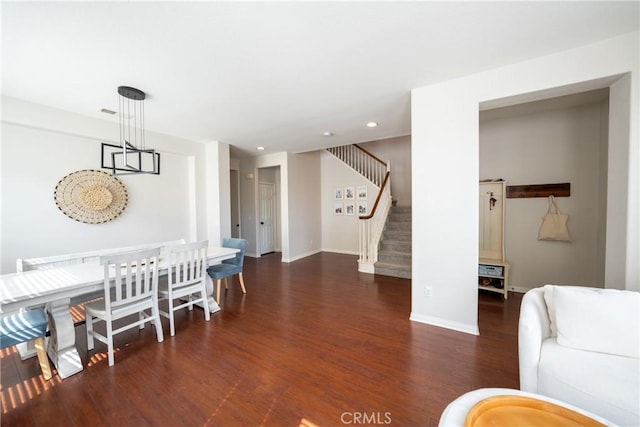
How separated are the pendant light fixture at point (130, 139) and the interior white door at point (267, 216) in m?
2.98

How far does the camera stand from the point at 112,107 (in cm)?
309

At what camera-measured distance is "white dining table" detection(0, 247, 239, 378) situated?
6.07 feet

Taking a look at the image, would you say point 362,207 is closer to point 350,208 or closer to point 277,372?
point 350,208

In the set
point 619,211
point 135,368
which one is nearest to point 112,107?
point 135,368

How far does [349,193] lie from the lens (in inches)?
267

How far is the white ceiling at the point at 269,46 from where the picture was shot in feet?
5.29

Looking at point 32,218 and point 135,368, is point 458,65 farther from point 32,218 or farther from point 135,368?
point 32,218

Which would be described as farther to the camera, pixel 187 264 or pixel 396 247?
pixel 396 247

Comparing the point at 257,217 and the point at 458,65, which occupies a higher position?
the point at 458,65

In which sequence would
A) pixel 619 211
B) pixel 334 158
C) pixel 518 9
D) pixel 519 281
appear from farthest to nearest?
pixel 334 158
pixel 519 281
pixel 619 211
pixel 518 9

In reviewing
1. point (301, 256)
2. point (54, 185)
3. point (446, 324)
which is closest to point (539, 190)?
point (446, 324)

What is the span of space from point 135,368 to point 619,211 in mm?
4225

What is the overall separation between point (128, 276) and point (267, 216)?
15.7 feet

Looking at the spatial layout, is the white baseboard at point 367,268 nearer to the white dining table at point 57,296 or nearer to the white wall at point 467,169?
the white wall at point 467,169
